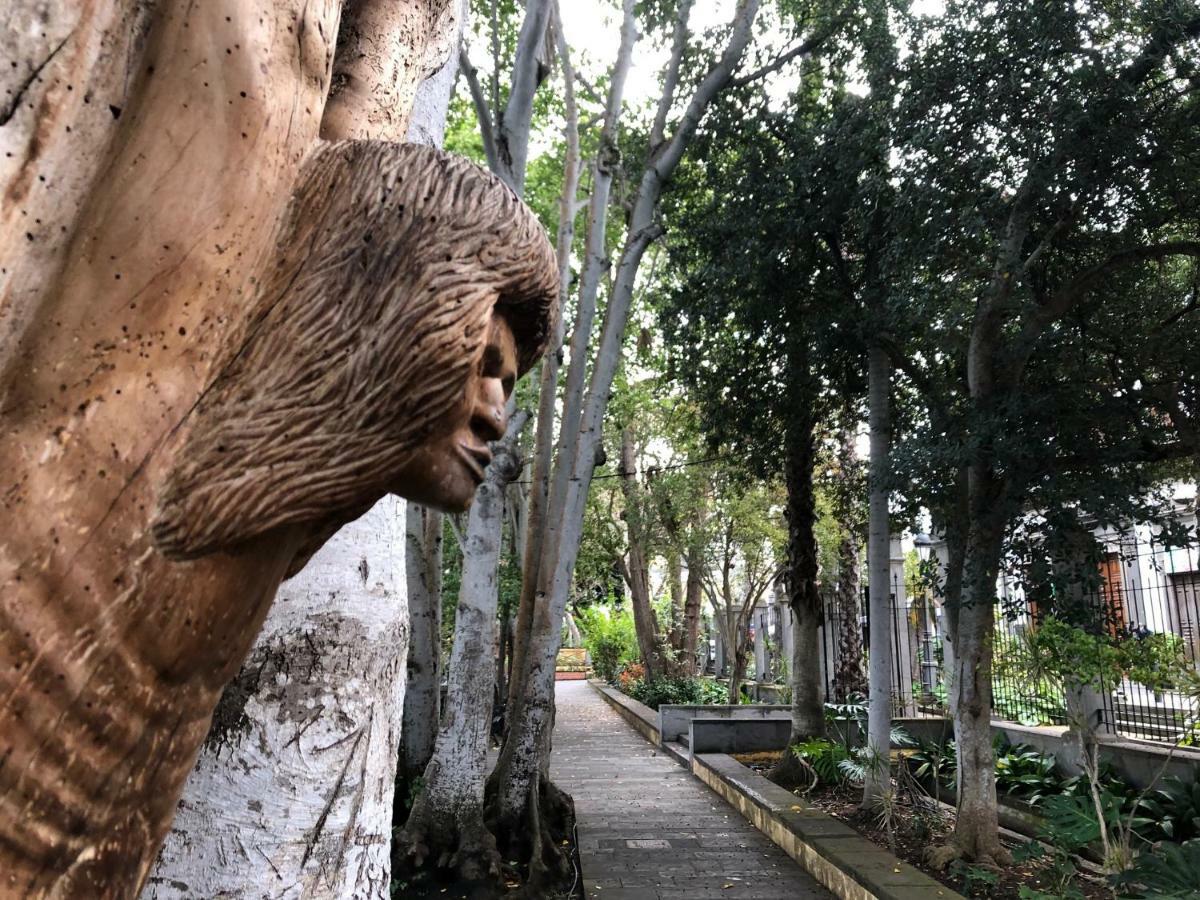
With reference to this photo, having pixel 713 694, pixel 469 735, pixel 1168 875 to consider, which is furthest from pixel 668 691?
pixel 1168 875

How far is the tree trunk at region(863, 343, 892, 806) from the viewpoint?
8.88 m

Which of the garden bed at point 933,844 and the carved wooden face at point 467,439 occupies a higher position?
the carved wooden face at point 467,439

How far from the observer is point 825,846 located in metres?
7.26

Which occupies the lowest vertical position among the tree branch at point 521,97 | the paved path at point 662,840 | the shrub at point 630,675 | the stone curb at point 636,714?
the paved path at point 662,840

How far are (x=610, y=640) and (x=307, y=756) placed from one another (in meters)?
29.6

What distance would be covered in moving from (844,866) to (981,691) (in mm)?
1808

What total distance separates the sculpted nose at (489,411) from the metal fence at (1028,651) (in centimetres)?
623

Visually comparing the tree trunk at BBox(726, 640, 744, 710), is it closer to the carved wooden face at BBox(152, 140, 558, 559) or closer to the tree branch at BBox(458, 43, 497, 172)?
the tree branch at BBox(458, 43, 497, 172)

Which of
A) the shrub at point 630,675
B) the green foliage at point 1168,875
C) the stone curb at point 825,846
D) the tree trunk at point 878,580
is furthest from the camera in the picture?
the shrub at point 630,675

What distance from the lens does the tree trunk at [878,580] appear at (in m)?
8.88

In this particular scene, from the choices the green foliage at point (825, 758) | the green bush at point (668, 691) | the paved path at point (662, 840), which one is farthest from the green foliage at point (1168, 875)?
the green bush at point (668, 691)

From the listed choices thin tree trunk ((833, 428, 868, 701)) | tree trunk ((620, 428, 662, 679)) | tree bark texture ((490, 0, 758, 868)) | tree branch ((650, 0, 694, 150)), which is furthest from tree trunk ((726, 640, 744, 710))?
tree branch ((650, 0, 694, 150))

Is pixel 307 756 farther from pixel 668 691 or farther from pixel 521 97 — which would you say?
pixel 668 691

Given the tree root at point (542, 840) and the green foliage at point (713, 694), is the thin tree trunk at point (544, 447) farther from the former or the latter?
the green foliage at point (713, 694)
